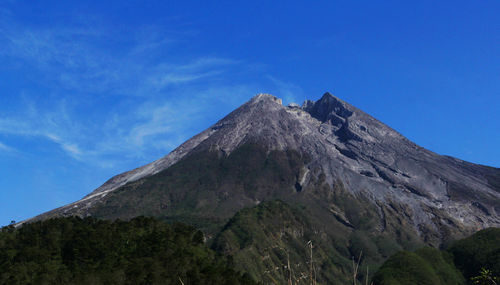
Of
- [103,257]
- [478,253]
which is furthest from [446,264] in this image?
[103,257]

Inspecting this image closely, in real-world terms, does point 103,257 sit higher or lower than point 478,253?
higher

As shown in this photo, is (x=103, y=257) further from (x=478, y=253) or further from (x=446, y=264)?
(x=478, y=253)

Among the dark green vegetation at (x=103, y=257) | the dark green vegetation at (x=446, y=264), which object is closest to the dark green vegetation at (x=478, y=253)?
the dark green vegetation at (x=446, y=264)

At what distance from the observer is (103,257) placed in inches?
3295

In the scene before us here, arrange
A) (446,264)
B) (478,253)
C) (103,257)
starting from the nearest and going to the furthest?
(103,257) < (446,264) < (478,253)

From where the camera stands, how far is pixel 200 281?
2886 inches

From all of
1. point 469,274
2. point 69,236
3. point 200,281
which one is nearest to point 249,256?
point 469,274

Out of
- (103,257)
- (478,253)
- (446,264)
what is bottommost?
(446,264)

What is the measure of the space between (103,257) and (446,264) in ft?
344

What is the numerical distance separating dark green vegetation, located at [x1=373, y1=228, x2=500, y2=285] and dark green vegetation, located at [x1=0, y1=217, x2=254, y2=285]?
5231cm

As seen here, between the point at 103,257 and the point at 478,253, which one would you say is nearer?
the point at 103,257

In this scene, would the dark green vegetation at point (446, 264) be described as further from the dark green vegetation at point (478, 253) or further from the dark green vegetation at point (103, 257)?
the dark green vegetation at point (103, 257)

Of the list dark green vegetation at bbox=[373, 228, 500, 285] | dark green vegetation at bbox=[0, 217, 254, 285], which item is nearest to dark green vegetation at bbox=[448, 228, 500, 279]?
dark green vegetation at bbox=[373, 228, 500, 285]

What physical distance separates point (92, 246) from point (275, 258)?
9922 centimetres
